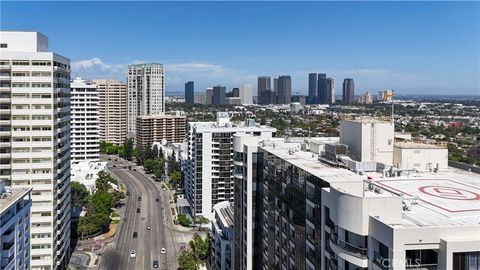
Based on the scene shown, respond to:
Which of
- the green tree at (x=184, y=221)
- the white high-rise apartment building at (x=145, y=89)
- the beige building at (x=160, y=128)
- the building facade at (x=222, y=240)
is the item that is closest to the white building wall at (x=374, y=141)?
the building facade at (x=222, y=240)

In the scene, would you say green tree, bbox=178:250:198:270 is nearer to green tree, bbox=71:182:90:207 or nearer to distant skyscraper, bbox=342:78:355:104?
green tree, bbox=71:182:90:207

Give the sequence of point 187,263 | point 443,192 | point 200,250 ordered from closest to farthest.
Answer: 1. point 443,192
2. point 187,263
3. point 200,250

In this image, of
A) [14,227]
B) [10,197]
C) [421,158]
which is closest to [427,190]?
[421,158]

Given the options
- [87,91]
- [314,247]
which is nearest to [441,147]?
[314,247]

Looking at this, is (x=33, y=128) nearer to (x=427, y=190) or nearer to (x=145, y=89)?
(x=427, y=190)

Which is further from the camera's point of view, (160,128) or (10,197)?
(160,128)

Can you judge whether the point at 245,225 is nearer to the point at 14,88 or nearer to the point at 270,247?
the point at 270,247
